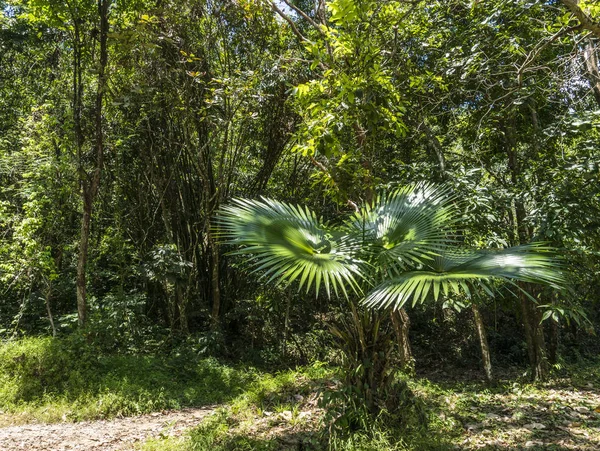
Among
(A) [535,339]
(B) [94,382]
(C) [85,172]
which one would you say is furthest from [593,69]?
(B) [94,382]

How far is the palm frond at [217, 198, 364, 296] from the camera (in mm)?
2406

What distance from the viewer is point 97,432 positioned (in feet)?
12.5

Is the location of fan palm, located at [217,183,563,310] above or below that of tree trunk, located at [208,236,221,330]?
above

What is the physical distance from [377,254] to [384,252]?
0.14 ft

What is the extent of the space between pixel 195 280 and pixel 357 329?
4241 millimetres

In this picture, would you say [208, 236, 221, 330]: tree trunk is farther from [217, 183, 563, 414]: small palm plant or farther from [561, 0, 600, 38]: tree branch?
[561, 0, 600, 38]: tree branch

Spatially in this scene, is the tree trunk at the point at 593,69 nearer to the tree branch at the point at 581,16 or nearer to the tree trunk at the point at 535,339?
the tree branch at the point at 581,16

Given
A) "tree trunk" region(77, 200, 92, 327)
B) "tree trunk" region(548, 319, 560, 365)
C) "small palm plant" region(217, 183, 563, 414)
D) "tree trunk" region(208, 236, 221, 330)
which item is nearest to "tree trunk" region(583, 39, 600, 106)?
"small palm plant" region(217, 183, 563, 414)

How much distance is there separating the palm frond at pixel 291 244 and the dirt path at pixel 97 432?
196 centimetres

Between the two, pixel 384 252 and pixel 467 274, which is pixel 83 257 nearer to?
pixel 384 252

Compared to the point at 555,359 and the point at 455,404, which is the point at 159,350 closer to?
the point at 455,404

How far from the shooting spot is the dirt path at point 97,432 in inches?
135

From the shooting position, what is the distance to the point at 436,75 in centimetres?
491

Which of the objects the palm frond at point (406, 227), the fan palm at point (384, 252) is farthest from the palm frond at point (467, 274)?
the palm frond at point (406, 227)
